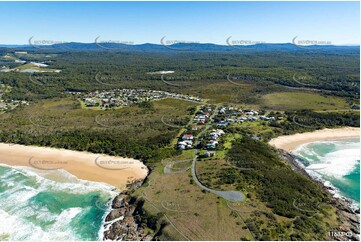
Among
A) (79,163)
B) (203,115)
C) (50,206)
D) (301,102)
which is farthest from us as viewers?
(301,102)

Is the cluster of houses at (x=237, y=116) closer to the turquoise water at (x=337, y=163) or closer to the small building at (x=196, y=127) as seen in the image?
the small building at (x=196, y=127)

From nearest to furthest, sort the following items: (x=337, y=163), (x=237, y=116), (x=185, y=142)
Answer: (x=337, y=163) → (x=185, y=142) → (x=237, y=116)

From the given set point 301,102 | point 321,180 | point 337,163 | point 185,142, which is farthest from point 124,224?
point 301,102

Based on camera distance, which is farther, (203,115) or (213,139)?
(203,115)

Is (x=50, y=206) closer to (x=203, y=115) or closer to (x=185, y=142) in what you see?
(x=185, y=142)

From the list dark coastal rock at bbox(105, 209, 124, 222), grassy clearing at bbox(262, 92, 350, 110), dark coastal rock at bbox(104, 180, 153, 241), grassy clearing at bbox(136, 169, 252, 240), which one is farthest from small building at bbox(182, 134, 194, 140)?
grassy clearing at bbox(262, 92, 350, 110)

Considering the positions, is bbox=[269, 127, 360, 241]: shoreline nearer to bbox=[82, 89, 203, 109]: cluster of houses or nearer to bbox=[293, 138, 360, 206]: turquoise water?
bbox=[293, 138, 360, 206]: turquoise water
